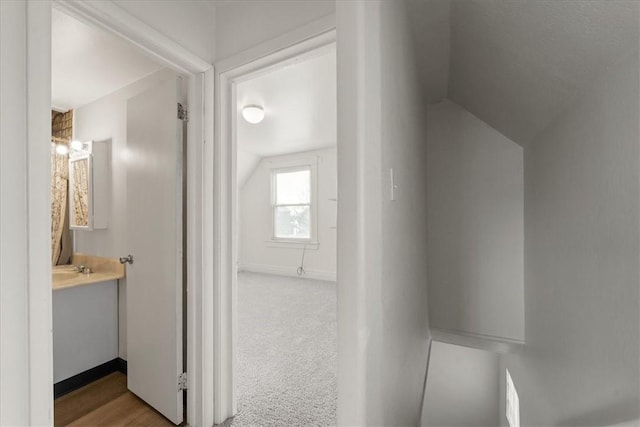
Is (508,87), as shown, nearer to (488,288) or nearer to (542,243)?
(542,243)

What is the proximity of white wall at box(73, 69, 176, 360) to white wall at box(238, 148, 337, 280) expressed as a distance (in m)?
3.20

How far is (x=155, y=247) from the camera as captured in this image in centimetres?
181

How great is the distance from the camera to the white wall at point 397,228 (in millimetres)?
1014

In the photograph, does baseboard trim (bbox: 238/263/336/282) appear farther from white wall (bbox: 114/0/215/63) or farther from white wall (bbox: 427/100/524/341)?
white wall (bbox: 114/0/215/63)

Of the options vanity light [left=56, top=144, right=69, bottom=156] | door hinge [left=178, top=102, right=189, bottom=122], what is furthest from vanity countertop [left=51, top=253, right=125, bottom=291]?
door hinge [left=178, top=102, right=189, bottom=122]

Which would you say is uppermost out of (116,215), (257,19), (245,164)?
(257,19)

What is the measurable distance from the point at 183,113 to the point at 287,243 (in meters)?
4.05

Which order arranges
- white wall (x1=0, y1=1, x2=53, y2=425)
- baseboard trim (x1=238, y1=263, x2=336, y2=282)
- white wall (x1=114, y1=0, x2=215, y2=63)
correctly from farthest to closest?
1. baseboard trim (x1=238, y1=263, x2=336, y2=282)
2. white wall (x1=114, y1=0, x2=215, y2=63)
3. white wall (x1=0, y1=1, x2=53, y2=425)

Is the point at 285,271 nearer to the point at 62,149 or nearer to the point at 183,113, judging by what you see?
the point at 62,149

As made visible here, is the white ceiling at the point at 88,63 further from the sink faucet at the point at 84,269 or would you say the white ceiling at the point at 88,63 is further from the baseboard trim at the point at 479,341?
the baseboard trim at the point at 479,341

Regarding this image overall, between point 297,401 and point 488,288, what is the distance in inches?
70.3

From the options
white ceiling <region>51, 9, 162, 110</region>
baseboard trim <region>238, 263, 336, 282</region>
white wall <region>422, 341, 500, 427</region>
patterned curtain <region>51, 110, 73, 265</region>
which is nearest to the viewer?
white ceiling <region>51, 9, 162, 110</region>

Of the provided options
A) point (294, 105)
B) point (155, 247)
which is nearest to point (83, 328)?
point (155, 247)

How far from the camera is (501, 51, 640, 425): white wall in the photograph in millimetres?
851
